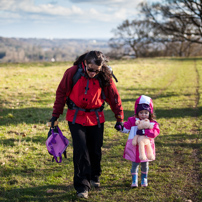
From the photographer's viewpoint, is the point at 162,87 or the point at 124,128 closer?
the point at 124,128

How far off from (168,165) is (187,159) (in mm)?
559

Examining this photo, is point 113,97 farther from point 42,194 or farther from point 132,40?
point 132,40

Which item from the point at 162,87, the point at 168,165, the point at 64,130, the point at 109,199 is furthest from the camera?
the point at 162,87

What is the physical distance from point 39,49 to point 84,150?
436ft

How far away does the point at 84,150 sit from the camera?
396cm

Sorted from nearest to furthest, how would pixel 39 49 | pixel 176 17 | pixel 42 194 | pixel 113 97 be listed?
1. pixel 113 97
2. pixel 42 194
3. pixel 176 17
4. pixel 39 49

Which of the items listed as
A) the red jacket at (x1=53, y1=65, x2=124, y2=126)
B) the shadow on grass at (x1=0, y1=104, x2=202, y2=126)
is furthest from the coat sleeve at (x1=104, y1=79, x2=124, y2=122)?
the shadow on grass at (x1=0, y1=104, x2=202, y2=126)

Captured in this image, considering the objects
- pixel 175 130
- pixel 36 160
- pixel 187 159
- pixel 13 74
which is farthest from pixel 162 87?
pixel 36 160

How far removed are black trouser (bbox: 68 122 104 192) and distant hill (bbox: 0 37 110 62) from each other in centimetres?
8761

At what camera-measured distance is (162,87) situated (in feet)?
50.8

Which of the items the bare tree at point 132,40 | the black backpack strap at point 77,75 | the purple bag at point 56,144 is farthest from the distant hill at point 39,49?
the black backpack strap at point 77,75

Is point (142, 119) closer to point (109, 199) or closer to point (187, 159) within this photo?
point (109, 199)

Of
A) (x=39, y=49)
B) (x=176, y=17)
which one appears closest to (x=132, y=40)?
(x=176, y=17)

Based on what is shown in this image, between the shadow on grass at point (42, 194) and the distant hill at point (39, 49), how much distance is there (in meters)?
87.6
